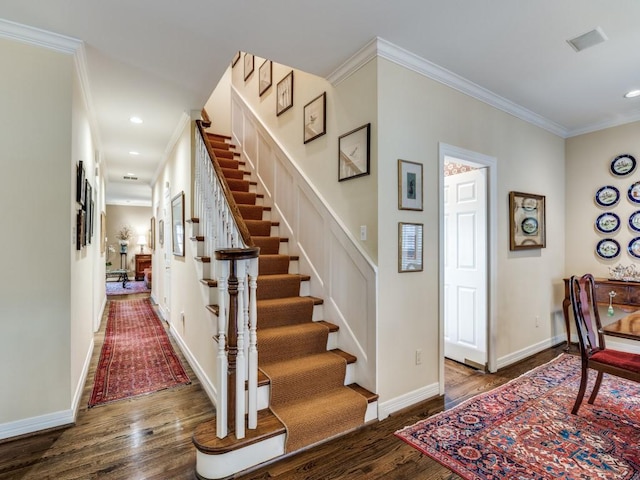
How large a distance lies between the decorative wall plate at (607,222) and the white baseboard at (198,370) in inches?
182

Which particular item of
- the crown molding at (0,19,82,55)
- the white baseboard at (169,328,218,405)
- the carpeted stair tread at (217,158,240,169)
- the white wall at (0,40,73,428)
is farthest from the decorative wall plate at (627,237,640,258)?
the crown molding at (0,19,82,55)

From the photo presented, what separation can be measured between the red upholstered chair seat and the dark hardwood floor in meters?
1.05

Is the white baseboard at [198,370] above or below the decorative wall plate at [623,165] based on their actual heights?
below

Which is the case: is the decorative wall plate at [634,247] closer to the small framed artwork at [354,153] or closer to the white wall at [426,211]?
the white wall at [426,211]

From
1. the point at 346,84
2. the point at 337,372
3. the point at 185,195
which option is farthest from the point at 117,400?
the point at 346,84

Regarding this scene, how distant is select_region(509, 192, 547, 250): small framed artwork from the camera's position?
3.39 metres

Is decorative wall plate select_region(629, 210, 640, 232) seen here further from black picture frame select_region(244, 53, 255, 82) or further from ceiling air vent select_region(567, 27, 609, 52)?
black picture frame select_region(244, 53, 255, 82)

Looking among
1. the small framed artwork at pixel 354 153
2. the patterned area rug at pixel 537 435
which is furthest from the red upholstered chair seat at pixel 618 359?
the small framed artwork at pixel 354 153

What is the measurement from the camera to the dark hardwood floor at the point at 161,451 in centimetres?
179

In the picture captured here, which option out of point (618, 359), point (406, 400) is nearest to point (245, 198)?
point (406, 400)

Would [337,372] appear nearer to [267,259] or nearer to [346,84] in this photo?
[267,259]

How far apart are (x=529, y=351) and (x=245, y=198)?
3.74 m

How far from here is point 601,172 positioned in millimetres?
3922

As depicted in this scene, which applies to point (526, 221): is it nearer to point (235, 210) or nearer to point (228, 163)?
point (235, 210)
